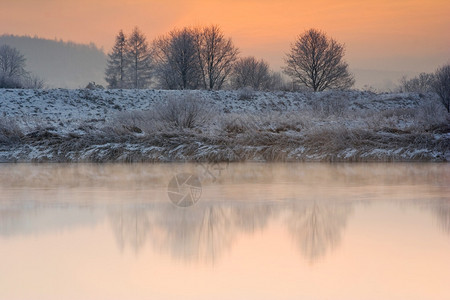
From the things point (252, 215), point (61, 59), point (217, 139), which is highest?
point (61, 59)

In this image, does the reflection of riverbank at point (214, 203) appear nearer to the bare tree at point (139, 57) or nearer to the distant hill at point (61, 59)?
the bare tree at point (139, 57)

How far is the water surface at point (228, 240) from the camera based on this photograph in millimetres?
4707

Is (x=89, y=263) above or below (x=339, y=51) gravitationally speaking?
below

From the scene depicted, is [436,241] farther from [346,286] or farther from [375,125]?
[375,125]

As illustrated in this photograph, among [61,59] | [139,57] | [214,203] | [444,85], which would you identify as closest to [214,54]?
[139,57]

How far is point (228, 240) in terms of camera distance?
21.1 feet

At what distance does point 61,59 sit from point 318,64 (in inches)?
5846

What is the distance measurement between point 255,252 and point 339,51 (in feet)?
180

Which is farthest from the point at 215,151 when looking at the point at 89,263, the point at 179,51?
the point at 179,51

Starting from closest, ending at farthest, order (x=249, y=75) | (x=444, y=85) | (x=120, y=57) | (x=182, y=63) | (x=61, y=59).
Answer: (x=444, y=85) → (x=182, y=63) → (x=249, y=75) → (x=120, y=57) → (x=61, y=59)

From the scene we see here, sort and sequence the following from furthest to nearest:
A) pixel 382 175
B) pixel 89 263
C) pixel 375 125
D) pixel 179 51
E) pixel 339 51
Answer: pixel 339 51
pixel 179 51
pixel 375 125
pixel 382 175
pixel 89 263

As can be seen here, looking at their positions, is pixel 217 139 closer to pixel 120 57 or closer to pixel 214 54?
pixel 214 54

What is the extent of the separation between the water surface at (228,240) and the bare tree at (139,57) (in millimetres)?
59605

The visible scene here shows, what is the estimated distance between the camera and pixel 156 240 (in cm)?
638
